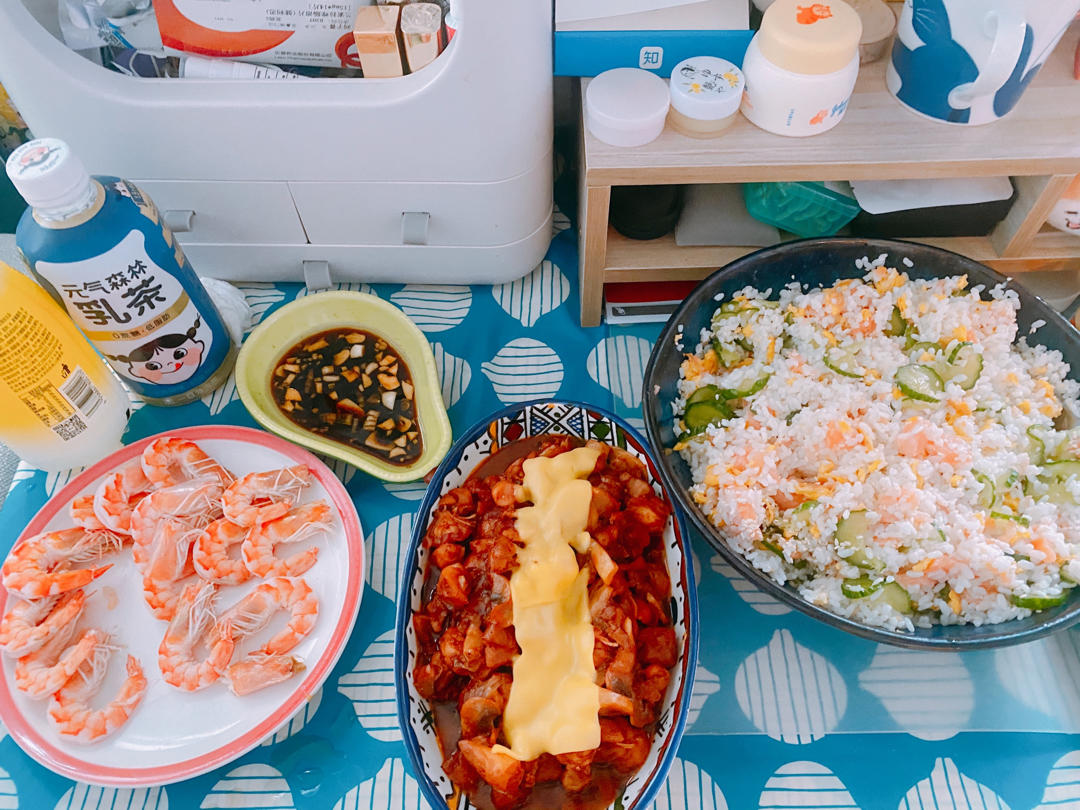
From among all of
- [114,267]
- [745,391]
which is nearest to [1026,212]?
[745,391]

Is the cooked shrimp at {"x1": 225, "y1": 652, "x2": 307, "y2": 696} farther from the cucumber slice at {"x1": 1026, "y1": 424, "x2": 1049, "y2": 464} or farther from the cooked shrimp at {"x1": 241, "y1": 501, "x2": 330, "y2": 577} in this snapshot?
the cucumber slice at {"x1": 1026, "y1": 424, "x2": 1049, "y2": 464}

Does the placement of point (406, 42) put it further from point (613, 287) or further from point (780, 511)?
point (780, 511)

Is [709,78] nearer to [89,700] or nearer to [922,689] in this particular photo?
[922,689]

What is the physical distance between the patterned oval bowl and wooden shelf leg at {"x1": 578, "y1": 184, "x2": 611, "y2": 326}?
0.22m

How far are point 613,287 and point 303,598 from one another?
65 cm

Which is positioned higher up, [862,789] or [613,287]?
[613,287]

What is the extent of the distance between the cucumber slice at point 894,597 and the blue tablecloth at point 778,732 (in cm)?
14

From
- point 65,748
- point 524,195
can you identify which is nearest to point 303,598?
point 65,748

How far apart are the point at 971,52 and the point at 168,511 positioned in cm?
109

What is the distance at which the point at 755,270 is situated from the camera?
100 cm

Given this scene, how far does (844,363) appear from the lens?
960 mm

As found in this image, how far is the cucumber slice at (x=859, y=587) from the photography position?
0.81 metres

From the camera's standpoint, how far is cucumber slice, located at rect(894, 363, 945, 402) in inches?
36.1

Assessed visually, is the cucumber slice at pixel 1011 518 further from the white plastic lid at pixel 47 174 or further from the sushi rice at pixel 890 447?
the white plastic lid at pixel 47 174
